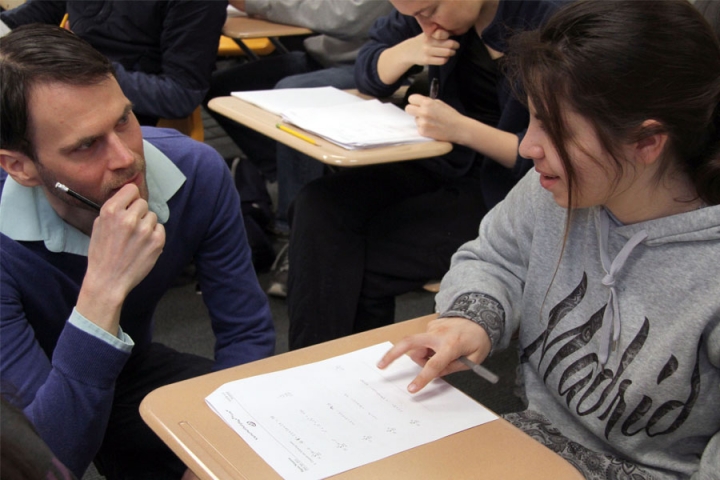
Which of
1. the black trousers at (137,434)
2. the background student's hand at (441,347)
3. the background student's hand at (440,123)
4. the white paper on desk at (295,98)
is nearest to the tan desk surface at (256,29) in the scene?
→ the white paper on desk at (295,98)

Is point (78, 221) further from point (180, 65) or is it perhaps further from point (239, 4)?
point (239, 4)

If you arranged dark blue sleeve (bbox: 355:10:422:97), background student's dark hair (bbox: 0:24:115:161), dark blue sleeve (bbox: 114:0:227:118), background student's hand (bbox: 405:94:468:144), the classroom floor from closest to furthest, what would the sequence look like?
background student's dark hair (bbox: 0:24:115:161) → background student's hand (bbox: 405:94:468:144) → dark blue sleeve (bbox: 355:10:422:97) → the classroom floor → dark blue sleeve (bbox: 114:0:227:118)

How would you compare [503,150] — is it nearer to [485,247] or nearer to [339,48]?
[485,247]

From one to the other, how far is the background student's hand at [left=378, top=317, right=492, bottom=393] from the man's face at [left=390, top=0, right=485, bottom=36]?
0.91 m

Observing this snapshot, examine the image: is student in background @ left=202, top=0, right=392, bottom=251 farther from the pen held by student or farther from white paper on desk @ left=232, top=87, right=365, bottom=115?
the pen held by student

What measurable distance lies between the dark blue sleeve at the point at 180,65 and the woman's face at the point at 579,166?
1.63 meters

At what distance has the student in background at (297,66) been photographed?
2.53 metres

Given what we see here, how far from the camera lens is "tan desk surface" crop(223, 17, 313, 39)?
8.43 ft

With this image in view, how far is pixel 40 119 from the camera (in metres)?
1.13

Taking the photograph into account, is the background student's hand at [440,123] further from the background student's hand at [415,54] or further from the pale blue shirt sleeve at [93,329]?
the pale blue shirt sleeve at [93,329]

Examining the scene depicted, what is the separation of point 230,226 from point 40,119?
1.25 feet

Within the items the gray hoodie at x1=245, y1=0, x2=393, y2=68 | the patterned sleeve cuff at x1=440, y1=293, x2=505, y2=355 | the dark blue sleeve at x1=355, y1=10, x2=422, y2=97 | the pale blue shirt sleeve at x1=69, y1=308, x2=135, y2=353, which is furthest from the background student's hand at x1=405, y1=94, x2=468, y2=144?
the gray hoodie at x1=245, y1=0, x2=393, y2=68

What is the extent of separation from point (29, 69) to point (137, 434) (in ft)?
2.26

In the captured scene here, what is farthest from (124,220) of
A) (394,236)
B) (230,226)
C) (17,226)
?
(394,236)
